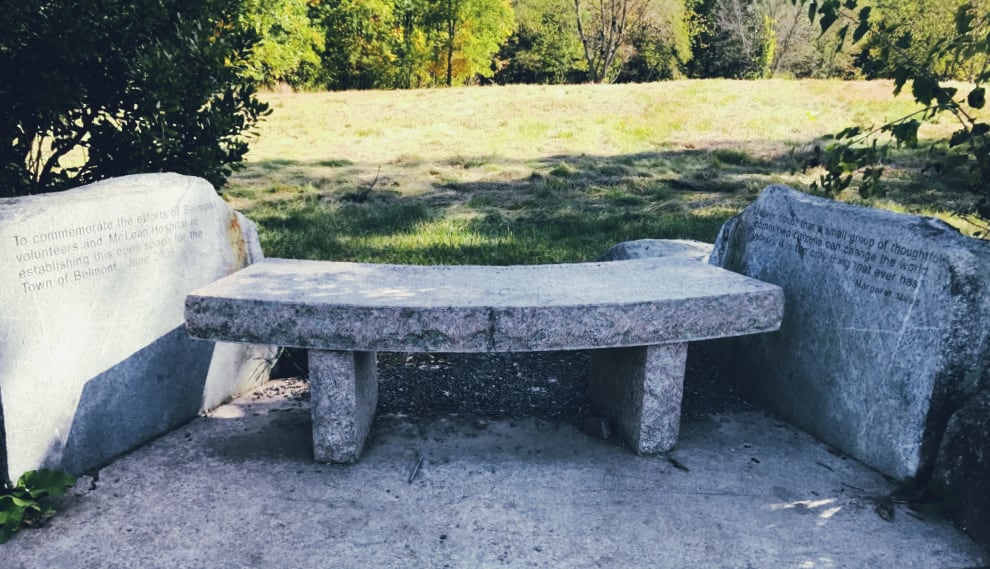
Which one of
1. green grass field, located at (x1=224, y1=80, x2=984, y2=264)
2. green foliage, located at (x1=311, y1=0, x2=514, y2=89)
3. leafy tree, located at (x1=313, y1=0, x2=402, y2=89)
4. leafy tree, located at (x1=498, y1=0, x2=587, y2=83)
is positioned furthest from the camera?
leafy tree, located at (x1=498, y1=0, x2=587, y2=83)

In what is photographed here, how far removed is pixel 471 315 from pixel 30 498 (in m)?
1.86

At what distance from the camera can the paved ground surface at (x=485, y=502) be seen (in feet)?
8.84

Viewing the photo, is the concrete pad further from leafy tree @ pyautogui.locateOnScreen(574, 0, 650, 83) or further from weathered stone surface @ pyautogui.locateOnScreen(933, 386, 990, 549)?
leafy tree @ pyautogui.locateOnScreen(574, 0, 650, 83)

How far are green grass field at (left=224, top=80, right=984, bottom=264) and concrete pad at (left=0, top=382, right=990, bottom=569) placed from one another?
1.55m

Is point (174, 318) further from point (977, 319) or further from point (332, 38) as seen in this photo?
point (332, 38)

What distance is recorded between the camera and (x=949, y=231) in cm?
314

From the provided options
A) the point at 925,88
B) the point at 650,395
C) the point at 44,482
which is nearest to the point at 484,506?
the point at 650,395

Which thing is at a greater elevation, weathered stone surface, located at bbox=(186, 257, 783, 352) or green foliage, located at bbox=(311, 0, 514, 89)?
green foliage, located at bbox=(311, 0, 514, 89)

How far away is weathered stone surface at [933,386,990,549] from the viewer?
2.76 m

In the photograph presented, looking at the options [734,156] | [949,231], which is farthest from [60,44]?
[734,156]

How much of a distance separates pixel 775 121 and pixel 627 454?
1282cm

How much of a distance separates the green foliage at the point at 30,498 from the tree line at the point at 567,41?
23.1m

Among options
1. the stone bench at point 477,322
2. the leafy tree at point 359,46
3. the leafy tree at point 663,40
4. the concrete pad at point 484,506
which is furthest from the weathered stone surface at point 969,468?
the leafy tree at point 663,40

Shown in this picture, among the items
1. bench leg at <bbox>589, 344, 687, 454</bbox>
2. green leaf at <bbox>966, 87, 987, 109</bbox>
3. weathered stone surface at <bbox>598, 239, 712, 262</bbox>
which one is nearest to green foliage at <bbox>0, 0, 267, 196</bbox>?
weathered stone surface at <bbox>598, 239, 712, 262</bbox>
